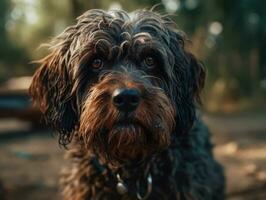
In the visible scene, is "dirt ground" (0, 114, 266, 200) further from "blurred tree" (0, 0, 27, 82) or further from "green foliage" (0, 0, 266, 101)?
"blurred tree" (0, 0, 27, 82)

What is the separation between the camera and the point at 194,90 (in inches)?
180

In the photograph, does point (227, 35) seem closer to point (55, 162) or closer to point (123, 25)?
point (55, 162)

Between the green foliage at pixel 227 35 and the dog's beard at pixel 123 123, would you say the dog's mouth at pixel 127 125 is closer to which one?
the dog's beard at pixel 123 123

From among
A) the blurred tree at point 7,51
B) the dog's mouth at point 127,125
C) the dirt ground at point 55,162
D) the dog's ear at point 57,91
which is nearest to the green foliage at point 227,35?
the dirt ground at point 55,162

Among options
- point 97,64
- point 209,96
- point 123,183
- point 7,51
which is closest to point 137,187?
point 123,183

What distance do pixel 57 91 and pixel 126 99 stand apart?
1.01m

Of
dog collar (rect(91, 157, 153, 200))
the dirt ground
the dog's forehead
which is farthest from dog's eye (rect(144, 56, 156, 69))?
the dirt ground

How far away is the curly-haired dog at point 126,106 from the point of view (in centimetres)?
375

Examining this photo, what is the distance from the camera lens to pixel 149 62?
4129 millimetres

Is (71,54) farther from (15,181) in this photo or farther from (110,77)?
(15,181)

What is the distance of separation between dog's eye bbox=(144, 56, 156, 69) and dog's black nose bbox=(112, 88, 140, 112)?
52 centimetres

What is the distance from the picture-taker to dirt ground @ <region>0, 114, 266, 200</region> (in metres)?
6.67

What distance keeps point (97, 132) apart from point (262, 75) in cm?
1785

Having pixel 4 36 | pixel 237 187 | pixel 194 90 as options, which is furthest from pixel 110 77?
pixel 4 36
